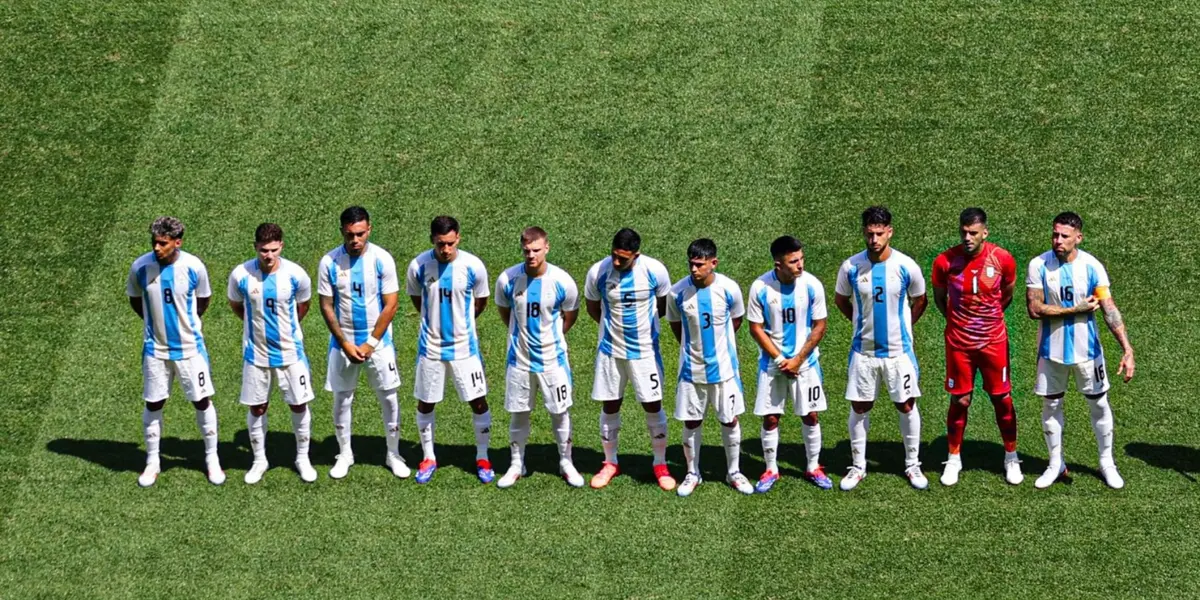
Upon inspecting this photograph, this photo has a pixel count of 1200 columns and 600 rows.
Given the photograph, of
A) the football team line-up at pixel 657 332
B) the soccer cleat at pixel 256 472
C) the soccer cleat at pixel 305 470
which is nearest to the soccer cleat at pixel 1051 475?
the football team line-up at pixel 657 332

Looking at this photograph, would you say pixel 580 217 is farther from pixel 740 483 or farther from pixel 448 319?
pixel 740 483

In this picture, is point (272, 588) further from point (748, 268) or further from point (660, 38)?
point (660, 38)

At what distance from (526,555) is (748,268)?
4290 mm

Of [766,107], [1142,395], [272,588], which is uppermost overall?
[766,107]

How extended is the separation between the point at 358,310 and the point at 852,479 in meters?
3.94

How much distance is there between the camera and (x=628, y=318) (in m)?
11.7

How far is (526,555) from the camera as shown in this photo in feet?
37.6

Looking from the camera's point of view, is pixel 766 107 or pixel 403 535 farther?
pixel 766 107

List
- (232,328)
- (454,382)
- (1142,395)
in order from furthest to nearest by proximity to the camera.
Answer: (232,328), (1142,395), (454,382)

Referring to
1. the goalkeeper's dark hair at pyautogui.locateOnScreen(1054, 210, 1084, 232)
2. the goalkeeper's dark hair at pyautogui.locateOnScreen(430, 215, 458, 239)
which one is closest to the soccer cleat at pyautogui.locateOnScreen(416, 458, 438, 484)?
the goalkeeper's dark hair at pyautogui.locateOnScreen(430, 215, 458, 239)

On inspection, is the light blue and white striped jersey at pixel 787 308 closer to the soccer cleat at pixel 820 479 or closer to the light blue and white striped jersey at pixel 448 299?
the soccer cleat at pixel 820 479

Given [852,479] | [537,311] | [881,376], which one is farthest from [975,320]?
[537,311]

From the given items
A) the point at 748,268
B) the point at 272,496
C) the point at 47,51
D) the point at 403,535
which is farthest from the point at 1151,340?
the point at 47,51

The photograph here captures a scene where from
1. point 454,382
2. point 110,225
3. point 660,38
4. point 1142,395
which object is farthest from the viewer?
point 660,38
